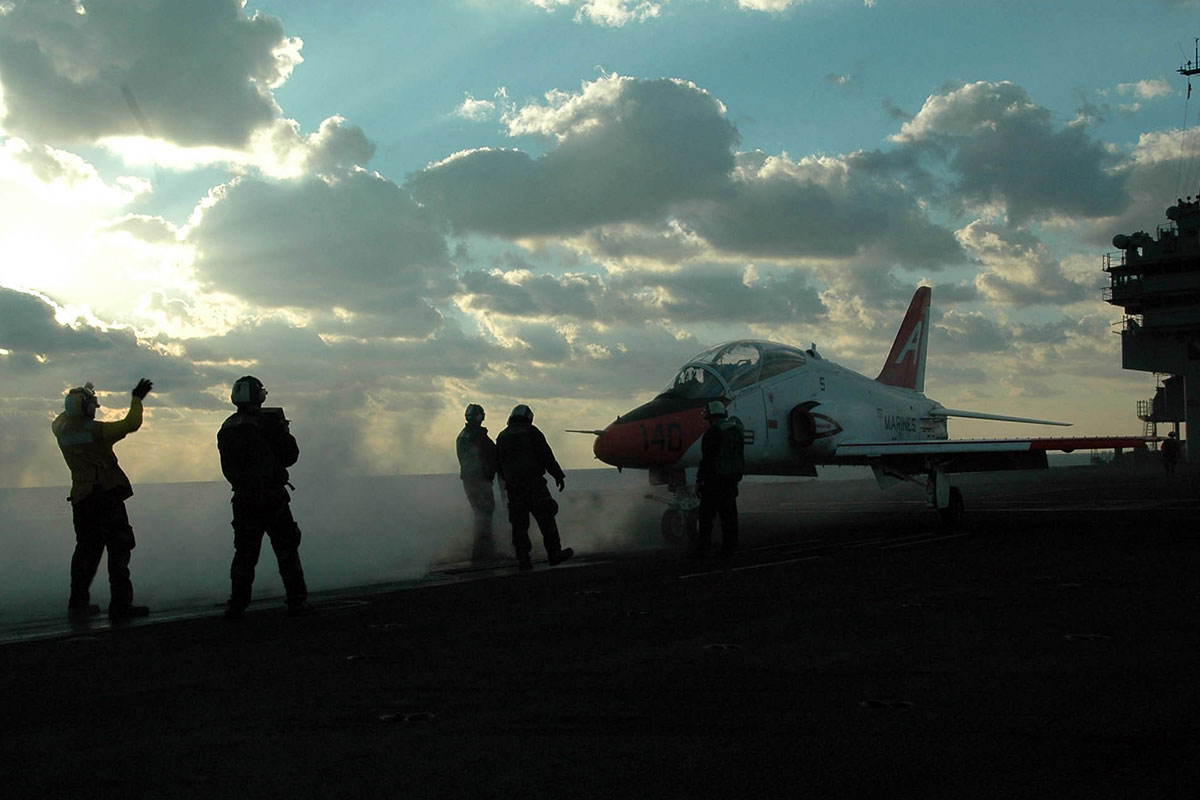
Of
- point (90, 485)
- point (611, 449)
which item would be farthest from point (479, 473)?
point (90, 485)

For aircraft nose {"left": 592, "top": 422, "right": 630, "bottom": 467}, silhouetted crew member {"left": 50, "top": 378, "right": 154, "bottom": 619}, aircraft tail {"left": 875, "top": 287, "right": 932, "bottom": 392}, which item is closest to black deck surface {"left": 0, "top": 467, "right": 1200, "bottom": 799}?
silhouetted crew member {"left": 50, "top": 378, "right": 154, "bottom": 619}

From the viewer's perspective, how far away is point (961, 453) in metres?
16.6

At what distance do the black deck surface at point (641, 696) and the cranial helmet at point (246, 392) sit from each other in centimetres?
196

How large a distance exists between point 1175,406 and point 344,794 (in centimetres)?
7937

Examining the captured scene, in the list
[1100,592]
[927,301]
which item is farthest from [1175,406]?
[1100,592]

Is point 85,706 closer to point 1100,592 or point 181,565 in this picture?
point 1100,592

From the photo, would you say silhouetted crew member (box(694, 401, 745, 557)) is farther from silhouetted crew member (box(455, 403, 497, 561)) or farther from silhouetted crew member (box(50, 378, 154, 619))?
silhouetted crew member (box(50, 378, 154, 619))

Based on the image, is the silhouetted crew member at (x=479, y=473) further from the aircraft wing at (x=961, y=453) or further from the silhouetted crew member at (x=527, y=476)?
the aircraft wing at (x=961, y=453)

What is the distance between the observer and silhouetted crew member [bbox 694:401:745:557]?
13.4m

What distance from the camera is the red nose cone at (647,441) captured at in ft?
49.2

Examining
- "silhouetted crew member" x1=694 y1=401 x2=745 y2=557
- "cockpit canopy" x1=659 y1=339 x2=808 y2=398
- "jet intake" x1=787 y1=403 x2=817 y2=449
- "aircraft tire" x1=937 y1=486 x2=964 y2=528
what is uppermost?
"cockpit canopy" x1=659 y1=339 x2=808 y2=398

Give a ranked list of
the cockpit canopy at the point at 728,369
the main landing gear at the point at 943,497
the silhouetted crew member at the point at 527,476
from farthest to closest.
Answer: the main landing gear at the point at 943,497
the cockpit canopy at the point at 728,369
the silhouetted crew member at the point at 527,476

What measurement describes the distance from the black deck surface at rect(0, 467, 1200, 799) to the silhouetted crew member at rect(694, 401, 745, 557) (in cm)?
369

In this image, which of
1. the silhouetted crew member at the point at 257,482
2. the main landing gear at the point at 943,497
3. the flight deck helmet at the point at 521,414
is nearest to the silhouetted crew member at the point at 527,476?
the flight deck helmet at the point at 521,414
